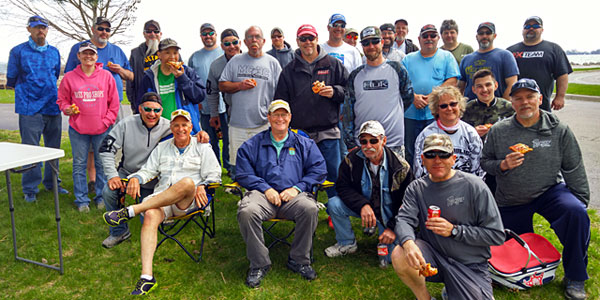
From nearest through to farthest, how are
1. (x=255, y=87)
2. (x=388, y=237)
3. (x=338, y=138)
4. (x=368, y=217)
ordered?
1. (x=388, y=237)
2. (x=368, y=217)
3. (x=338, y=138)
4. (x=255, y=87)

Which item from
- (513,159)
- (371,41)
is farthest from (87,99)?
(513,159)

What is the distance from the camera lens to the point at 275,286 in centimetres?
352

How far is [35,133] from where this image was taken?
5.46 meters

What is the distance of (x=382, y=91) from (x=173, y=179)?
2.44 m

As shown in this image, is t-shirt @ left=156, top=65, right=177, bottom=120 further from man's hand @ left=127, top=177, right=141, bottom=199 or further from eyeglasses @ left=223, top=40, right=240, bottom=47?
eyeglasses @ left=223, top=40, right=240, bottom=47

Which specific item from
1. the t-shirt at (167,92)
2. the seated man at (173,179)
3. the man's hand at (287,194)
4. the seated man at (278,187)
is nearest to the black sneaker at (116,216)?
the seated man at (173,179)

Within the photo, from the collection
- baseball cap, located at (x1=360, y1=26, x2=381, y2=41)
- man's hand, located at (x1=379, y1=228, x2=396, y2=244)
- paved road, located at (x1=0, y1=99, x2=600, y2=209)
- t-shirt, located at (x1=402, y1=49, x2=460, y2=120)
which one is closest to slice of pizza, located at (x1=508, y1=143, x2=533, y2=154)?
man's hand, located at (x1=379, y1=228, x2=396, y2=244)

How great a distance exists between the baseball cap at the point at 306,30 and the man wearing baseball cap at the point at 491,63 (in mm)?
2119

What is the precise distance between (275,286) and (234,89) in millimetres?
2566

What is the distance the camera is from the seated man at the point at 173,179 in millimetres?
3643

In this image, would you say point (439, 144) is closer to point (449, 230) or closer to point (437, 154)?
point (437, 154)

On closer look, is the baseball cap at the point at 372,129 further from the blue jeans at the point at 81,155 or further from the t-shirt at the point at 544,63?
the blue jeans at the point at 81,155

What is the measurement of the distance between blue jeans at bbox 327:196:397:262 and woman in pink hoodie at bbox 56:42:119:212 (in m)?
3.18

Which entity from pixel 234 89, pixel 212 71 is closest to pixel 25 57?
pixel 212 71
